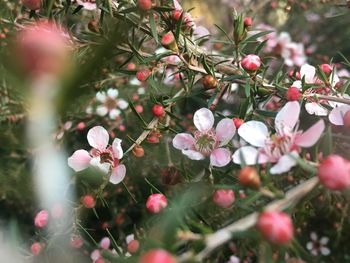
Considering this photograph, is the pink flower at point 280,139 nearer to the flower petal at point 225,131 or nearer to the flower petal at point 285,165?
the flower petal at point 285,165

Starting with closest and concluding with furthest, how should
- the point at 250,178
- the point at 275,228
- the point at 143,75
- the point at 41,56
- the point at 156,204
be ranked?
the point at 41,56
the point at 275,228
the point at 250,178
the point at 156,204
the point at 143,75

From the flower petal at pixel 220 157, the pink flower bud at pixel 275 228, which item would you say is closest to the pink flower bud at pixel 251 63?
the flower petal at pixel 220 157

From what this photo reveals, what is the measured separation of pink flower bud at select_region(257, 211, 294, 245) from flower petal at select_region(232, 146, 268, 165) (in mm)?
221

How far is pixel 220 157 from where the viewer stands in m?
1.01

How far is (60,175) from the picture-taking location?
0.31m

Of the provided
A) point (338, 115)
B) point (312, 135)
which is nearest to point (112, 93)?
point (338, 115)

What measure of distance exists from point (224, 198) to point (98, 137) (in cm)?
45

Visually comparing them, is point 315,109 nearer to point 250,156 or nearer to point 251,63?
point 251,63

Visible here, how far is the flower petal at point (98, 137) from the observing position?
43.9 inches

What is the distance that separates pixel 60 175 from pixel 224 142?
0.77m

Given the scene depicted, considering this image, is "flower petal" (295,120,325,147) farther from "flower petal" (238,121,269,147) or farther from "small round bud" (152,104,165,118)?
"small round bud" (152,104,165,118)

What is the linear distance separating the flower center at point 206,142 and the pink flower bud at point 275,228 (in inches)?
21.0

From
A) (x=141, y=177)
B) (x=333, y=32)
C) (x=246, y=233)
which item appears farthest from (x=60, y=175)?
(x=333, y=32)

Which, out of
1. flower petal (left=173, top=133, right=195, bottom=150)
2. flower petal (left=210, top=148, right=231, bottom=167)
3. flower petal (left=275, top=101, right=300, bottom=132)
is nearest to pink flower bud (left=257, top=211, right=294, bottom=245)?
flower petal (left=275, top=101, right=300, bottom=132)
